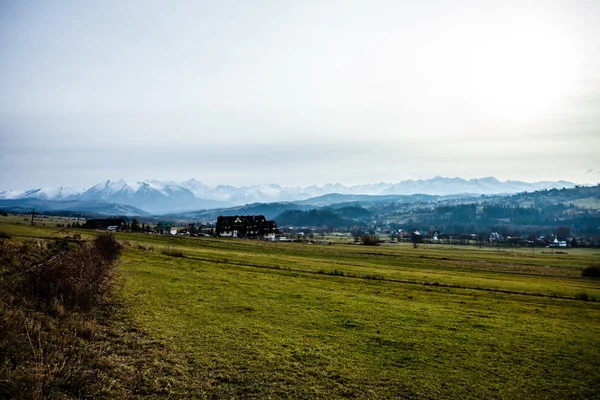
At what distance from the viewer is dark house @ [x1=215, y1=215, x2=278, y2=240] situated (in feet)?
A: 382

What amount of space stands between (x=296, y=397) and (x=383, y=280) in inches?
1093

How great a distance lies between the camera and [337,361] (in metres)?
12.5

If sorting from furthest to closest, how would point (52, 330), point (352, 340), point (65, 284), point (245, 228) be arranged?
point (245, 228) → point (352, 340) → point (65, 284) → point (52, 330)

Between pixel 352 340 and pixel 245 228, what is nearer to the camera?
pixel 352 340

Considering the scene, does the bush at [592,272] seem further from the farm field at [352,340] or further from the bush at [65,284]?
the bush at [65,284]

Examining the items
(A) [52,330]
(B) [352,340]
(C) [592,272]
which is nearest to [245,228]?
(C) [592,272]

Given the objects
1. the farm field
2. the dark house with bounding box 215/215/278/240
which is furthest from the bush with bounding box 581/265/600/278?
the dark house with bounding box 215/215/278/240

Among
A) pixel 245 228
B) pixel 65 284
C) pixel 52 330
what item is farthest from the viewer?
pixel 245 228

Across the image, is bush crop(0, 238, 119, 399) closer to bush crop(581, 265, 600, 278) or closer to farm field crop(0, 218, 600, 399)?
farm field crop(0, 218, 600, 399)

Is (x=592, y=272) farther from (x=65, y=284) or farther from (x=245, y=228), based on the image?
(x=245, y=228)

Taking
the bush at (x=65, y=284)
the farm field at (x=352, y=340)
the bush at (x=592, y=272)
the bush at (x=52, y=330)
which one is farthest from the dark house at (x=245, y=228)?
the bush at (x=65, y=284)

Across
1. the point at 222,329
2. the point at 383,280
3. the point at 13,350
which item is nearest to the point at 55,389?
the point at 13,350

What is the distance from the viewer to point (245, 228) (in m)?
119

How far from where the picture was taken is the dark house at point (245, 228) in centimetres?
11631
